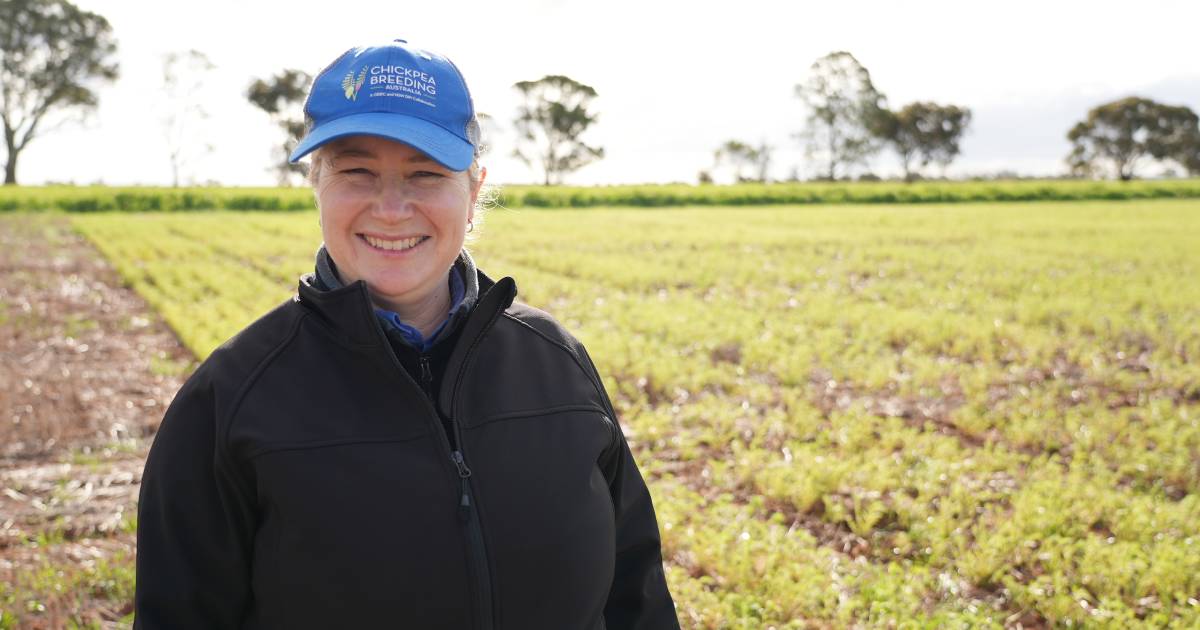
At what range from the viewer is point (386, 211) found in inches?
68.1

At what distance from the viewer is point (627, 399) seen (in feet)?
22.7

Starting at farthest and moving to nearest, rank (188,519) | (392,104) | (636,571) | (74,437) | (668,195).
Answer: (668,195), (74,437), (636,571), (392,104), (188,519)

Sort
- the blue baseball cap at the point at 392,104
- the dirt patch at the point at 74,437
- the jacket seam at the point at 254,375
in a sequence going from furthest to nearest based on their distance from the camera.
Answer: the dirt patch at the point at 74,437 < the blue baseball cap at the point at 392,104 < the jacket seam at the point at 254,375

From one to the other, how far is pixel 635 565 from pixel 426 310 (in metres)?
0.75

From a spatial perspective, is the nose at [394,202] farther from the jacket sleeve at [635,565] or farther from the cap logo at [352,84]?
the jacket sleeve at [635,565]

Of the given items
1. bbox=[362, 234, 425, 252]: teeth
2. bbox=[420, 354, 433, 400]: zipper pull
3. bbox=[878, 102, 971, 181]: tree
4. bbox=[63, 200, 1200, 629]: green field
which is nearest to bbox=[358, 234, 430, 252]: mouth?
bbox=[362, 234, 425, 252]: teeth

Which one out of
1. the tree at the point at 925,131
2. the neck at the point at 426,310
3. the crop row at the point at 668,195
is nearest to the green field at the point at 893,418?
the neck at the point at 426,310

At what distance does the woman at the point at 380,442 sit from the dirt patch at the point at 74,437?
2.34 m

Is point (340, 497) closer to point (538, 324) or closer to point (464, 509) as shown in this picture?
point (464, 509)

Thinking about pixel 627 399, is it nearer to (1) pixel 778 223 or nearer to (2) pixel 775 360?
(2) pixel 775 360

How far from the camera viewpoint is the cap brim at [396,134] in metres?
1.65

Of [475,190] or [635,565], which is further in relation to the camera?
[635,565]

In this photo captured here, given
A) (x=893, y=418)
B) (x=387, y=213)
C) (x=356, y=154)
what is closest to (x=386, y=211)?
(x=387, y=213)

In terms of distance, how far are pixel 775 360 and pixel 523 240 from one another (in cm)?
1209
